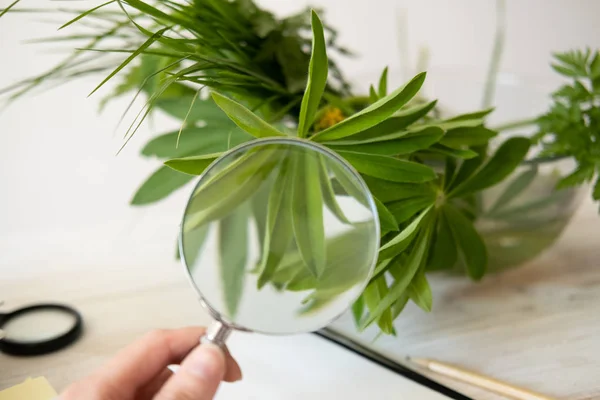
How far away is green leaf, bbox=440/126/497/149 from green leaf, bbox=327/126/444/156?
0.05 metres

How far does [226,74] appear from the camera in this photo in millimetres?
452

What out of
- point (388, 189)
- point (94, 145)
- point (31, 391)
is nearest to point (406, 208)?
point (388, 189)

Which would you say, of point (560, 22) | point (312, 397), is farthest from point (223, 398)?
point (560, 22)

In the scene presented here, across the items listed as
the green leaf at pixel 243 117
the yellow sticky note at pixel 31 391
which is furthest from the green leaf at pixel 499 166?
the yellow sticky note at pixel 31 391

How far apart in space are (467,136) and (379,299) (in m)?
0.17

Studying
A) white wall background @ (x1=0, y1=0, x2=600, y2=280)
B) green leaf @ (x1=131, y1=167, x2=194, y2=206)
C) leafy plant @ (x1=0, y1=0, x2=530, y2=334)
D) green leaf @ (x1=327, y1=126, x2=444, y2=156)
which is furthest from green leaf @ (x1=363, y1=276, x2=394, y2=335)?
white wall background @ (x1=0, y1=0, x2=600, y2=280)

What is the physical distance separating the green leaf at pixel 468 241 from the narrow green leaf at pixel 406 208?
6cm

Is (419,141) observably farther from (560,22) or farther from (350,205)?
(560,22)

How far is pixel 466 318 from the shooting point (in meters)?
0.60

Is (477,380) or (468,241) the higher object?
(468,241)

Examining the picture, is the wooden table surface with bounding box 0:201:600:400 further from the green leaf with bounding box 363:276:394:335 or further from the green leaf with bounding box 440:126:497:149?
the green leaf with bounding box 440:126:497:149

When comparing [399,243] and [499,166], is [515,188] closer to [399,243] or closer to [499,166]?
[499,166]

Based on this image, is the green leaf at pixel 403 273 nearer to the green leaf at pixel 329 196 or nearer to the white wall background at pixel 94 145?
the green leaf at pixel 329 196

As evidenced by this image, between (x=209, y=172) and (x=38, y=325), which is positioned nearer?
(x=209, y=172)
